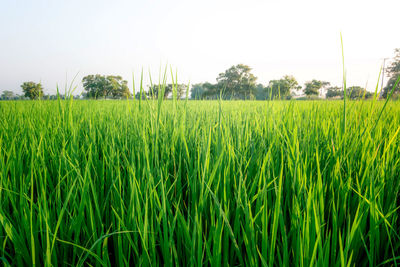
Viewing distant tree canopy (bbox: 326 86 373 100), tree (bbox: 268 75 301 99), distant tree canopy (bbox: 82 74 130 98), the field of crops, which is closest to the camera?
the field of crops

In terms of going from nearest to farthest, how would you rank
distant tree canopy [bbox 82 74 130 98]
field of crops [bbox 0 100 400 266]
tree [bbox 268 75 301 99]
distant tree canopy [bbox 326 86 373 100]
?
field of crops [bbox 0 100 400 266]
distant tree canopy [bbox 326 86 373 100]
tree [bbox 268 75 301 99]
distant tree canopy [bbox 82 74 130 98]

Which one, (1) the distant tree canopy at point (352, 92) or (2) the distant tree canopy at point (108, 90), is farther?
(2) the distant tree canopy at point (108, 90)

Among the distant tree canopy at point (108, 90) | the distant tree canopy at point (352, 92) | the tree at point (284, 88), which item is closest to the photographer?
the distant tree canopy at point (352, 92)

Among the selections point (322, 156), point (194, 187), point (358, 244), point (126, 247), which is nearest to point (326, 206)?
point (358, 244)

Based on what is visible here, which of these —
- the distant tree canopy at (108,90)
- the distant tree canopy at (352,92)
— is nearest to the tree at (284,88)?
the distant tree canopy at (352,92)

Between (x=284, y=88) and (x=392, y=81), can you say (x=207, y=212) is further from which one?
(x=392, y=81)

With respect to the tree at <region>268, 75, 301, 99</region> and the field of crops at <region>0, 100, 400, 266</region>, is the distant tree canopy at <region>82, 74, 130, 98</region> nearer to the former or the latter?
the field of crops at <region>0, 100, 400, 266</region>

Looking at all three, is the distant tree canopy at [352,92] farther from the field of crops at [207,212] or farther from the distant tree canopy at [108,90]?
the distant tree canopy at [108,90]

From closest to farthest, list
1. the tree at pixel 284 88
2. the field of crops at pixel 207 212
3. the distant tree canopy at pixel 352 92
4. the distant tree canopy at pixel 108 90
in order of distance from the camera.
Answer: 1. the field of crops at pixel 207 212
2. the distant tree canopy at pixel 352 92
3. the tree at pixel 284 88
4. the distant tree canopy at pixel 108 90

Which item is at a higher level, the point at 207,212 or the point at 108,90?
the point at 108,90

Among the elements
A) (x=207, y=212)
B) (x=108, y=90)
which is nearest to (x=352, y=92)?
(x=207, y=212)

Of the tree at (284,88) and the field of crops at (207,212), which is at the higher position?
the tree at (284,88)

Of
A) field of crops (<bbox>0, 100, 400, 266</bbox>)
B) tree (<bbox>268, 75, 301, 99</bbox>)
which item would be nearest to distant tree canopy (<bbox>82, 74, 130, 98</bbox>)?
field of crops (<bbox>0, 100, 400, 266</bbox>)

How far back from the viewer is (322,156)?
2.36 ft
